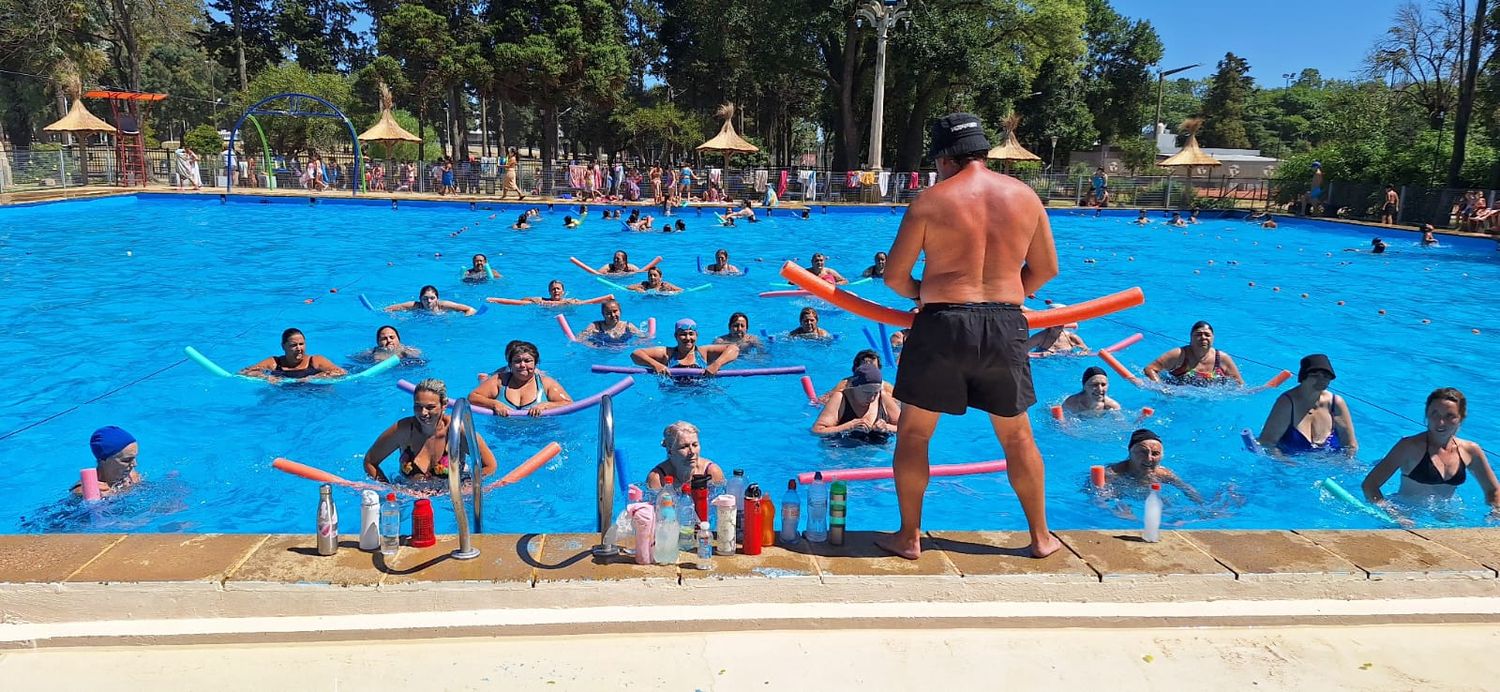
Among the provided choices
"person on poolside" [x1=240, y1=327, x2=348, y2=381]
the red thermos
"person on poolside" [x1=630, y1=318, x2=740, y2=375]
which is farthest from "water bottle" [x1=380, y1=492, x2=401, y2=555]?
"person on poolside" [x1=240, y1=327, x2=348, y2=381]

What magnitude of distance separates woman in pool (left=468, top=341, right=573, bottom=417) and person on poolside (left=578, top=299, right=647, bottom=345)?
3.05m

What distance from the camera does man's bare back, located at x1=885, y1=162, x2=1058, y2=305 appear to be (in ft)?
11.4

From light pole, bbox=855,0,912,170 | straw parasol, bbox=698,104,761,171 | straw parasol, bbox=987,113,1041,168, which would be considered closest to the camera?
light pole, bbox=855,0,912,170

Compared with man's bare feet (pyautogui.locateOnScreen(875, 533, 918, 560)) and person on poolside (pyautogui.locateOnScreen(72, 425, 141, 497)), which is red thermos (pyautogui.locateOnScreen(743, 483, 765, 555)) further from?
person on poolside (pyautogui.locateOnScreen(72, 425, 141, 497))

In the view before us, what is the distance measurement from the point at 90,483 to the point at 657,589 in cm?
489


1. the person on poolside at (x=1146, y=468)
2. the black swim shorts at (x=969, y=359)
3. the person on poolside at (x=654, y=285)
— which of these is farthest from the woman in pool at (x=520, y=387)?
the person on poolside at (x=654, y=285)

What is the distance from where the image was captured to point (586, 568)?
12.1ft

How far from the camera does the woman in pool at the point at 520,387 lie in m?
8.20

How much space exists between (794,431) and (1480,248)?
23.8m

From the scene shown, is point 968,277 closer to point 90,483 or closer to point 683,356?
point 90,483

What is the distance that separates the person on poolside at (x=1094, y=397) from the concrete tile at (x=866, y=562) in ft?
16.2

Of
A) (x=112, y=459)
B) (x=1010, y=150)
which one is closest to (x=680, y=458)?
(x=112, y=459)

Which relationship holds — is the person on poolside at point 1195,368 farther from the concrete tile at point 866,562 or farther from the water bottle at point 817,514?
the water bottle at point 817,514

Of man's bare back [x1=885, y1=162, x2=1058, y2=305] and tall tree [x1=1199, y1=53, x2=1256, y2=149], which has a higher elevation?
tall tree [x1=1199, y1=53, x2=1256, y2=149]
